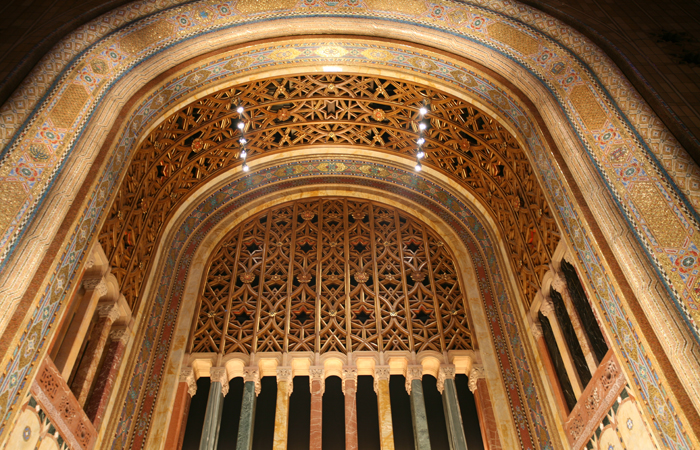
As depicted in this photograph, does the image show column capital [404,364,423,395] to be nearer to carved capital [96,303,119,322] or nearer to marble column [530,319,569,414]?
marble column [530,319,569,414]

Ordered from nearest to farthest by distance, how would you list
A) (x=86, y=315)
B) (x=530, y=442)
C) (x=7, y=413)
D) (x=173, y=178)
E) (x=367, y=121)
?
(x=7, y=413) < (x=86, y=315) < (x=530, y=442) < (x=173, y=178) < (x=367, y=121)

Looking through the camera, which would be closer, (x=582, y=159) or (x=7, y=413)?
(x=7, y=413)

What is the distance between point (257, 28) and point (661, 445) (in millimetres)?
6905

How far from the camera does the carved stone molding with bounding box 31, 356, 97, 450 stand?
5138mm

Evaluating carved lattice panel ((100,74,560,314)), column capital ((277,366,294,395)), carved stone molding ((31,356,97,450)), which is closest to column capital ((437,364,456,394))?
carved lattice panel ((100,74,560,314))

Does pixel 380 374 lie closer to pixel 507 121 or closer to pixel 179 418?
pixel 179 418

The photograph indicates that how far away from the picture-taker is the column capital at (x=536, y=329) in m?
7.19

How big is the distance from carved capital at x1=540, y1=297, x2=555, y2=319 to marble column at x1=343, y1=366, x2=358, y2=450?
2.71 m

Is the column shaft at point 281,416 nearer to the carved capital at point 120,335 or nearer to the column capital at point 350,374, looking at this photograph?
the column capital at point 350,374

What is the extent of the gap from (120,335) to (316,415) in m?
2.76

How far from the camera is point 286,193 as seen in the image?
394 inches

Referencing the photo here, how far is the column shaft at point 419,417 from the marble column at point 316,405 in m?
1.26

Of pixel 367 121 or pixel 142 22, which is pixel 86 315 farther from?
pixel 367 121

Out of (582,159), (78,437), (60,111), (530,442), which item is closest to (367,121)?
(582,159)
